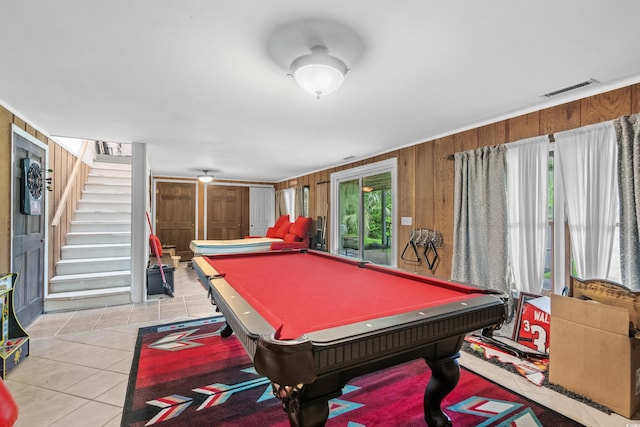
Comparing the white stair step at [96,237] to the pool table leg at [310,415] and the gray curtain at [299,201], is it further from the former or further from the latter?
the pool table leg at [310,415]

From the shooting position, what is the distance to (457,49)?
1.79 m

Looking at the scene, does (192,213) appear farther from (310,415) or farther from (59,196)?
(310,415)

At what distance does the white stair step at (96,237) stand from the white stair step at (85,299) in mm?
1016

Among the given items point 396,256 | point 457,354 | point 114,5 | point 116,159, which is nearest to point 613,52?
point 457,354

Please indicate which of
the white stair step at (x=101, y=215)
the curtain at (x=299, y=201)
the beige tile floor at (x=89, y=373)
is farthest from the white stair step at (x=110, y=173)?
the curtain at (x=299, y=201)

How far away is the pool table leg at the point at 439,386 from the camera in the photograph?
5.19 feet

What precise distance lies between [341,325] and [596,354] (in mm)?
1961

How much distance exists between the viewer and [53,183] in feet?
13.1

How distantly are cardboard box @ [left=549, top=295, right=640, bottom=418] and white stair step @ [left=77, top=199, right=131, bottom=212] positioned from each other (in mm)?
6148

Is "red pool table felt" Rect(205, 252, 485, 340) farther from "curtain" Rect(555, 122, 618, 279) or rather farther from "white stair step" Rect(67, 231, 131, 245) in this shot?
"white stair step" Rect(67, 231, 131, 245)

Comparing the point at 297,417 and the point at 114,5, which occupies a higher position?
the point at 114,5

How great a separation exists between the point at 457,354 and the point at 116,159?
284 inches

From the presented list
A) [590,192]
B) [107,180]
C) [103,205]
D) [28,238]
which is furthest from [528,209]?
[107,180]

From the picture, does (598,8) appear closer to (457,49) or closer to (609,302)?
(457,49)
